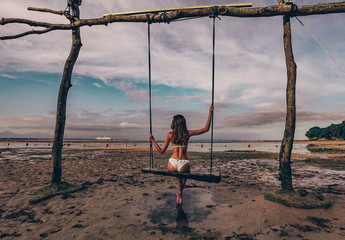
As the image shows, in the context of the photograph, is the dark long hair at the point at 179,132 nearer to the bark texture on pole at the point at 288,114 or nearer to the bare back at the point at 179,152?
the bare back at the point at 179,152

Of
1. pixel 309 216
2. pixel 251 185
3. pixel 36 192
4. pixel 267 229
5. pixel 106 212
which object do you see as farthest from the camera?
pixel 251 185

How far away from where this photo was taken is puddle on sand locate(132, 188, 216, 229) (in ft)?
15.7

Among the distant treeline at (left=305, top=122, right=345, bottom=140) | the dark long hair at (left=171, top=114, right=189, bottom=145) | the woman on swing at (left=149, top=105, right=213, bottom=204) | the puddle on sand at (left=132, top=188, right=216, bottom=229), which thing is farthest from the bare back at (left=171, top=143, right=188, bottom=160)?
the distant treeline at (left=305, top=122, right=345, bottom=140)

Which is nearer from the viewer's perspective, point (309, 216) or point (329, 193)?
point (309, 216)

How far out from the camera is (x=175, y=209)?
18.4ft

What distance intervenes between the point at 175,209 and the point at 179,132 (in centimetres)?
219

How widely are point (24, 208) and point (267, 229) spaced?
6.45m

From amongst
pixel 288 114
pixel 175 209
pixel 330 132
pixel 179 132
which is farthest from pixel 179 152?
pixel 330 132

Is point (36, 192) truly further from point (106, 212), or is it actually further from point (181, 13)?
point (181, 13)

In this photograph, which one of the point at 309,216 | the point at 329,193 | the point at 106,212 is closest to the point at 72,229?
the point at 106,212

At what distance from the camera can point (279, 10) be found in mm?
5512

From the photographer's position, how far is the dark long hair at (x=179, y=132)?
18.0ft

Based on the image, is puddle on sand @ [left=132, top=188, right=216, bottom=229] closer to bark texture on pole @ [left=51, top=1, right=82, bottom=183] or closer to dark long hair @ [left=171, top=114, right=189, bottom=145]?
dark long hair @ [left=171, top=114, right=189, bottom=145]

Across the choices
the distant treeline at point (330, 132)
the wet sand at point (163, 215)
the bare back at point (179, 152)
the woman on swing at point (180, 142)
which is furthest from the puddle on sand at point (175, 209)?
the distant treeline at point (330, 132)
